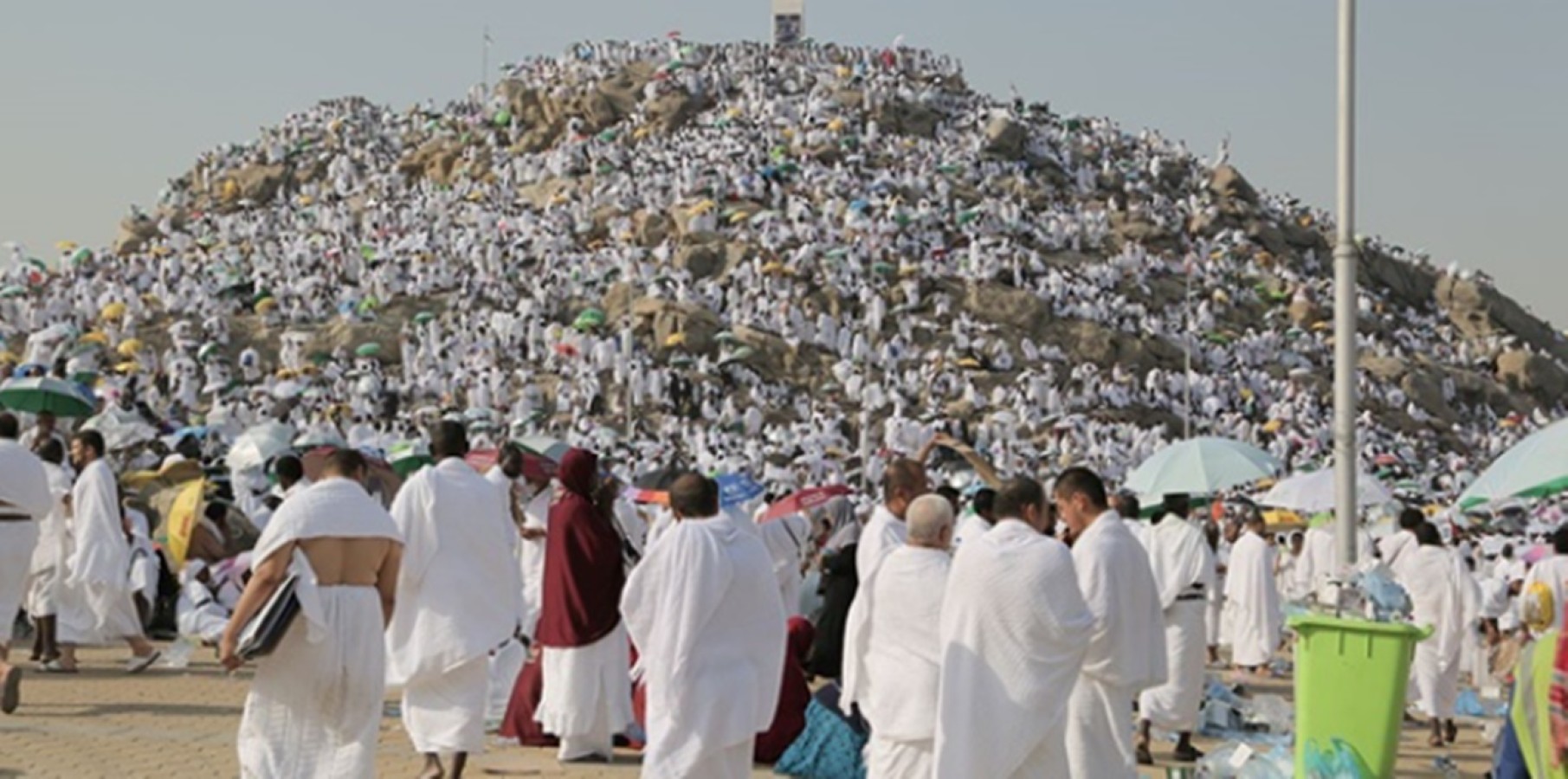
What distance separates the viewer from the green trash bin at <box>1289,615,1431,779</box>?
7598 mm

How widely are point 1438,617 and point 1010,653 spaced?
6234 mm

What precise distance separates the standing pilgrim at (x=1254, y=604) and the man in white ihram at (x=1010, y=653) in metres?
9.00

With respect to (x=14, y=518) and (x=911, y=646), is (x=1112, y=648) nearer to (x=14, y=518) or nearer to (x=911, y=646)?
(x=911, y=646)

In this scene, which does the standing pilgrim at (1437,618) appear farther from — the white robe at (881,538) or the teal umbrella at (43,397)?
the teal umbrella at (43,397)

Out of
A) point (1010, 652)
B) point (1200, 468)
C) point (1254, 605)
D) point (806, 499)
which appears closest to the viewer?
point (1010, 652)

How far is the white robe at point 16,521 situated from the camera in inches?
370

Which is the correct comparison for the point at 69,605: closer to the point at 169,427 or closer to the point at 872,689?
the point at 872,689

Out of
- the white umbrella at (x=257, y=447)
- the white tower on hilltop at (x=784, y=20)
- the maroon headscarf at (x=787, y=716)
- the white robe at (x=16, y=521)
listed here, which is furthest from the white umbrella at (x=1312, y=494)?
the white tower on hilltop at (x=784, y=20)

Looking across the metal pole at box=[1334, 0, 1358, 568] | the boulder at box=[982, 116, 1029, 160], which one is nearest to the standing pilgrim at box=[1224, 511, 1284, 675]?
the metal pole at box=[1334, 0, 1358, 568]

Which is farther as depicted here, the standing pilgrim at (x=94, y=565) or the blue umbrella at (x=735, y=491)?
the standing pilgrim at (x=94, y=565)

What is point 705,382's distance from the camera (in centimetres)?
4597

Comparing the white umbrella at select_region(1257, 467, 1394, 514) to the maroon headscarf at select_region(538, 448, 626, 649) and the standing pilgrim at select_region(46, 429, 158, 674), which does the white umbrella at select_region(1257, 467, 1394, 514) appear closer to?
the maroon headscarf at select_region(538, 448, 626, 649)

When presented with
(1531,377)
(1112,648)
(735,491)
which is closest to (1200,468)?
(735,491)

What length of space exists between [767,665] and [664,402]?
38.2m
